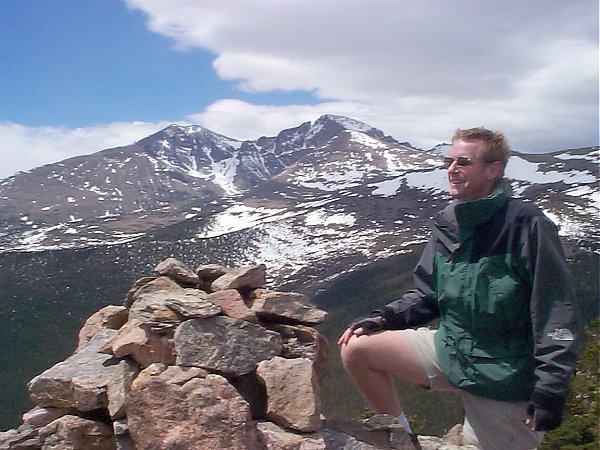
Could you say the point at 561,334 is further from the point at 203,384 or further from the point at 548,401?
the point at 203,384

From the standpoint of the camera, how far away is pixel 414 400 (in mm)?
92812

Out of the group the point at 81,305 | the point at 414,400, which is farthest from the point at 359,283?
the point at 414,400

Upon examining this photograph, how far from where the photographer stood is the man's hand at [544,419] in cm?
601

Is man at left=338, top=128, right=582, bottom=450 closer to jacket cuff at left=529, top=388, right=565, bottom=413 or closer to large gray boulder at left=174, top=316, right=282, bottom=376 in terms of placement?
jacket cuff at left=529, top=388, right=565, bottom=413

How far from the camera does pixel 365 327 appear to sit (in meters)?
7.95

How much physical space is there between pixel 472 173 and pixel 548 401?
8.61 ft

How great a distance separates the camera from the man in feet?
20.2

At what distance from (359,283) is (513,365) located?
7297 inches

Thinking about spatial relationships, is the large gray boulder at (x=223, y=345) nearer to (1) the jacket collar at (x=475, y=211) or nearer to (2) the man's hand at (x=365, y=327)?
(2) the man's hand at (x=365, y=327)

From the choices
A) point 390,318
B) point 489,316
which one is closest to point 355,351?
point 390,318

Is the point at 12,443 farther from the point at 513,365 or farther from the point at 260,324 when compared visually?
the point at 513,365

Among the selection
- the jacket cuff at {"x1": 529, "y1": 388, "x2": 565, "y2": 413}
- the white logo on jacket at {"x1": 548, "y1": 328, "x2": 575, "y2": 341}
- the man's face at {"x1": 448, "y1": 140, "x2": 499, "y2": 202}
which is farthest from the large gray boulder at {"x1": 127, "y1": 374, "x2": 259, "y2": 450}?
the white logo on jacket at {"x1": 548, "y1": 328, "x2": 575, "y2": 341}

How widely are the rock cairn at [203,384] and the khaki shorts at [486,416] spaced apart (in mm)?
1948

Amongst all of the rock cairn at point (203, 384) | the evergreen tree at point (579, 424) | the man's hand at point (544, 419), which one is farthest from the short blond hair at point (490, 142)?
the evergreen tree at point (579, 424)
